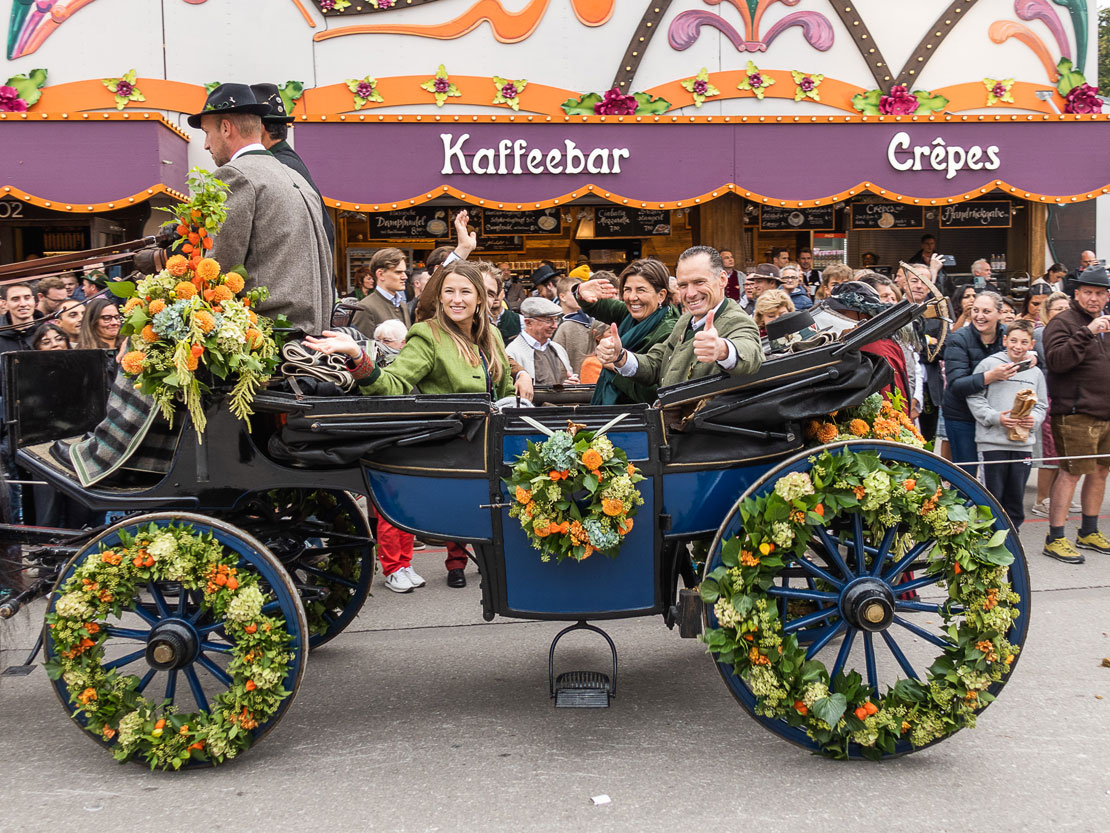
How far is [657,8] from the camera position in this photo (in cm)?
1132

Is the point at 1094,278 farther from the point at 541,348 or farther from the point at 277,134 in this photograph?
the point at 277,134

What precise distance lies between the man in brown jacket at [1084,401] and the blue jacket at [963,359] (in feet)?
1.21

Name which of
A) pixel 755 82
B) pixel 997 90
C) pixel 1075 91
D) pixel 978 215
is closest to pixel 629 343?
pixel 755 82

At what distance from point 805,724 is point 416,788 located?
131 centimetres

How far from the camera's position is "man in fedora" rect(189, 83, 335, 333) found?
366cm

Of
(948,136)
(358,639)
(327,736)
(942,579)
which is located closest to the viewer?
(942,579)

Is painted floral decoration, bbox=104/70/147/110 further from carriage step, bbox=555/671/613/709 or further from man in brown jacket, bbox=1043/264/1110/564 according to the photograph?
carriage step, bbox=555/671/613/709

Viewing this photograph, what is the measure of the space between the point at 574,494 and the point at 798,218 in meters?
10.2

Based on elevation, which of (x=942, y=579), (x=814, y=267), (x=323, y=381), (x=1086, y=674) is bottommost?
(x=1086, y=674)

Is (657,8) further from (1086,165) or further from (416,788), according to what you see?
(416,788)

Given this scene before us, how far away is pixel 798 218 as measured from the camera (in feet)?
41.8

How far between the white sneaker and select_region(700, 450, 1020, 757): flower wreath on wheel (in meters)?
2.91

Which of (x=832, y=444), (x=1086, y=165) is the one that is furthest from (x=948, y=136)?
(x=832, y=444)

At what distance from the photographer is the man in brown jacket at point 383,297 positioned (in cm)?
697
